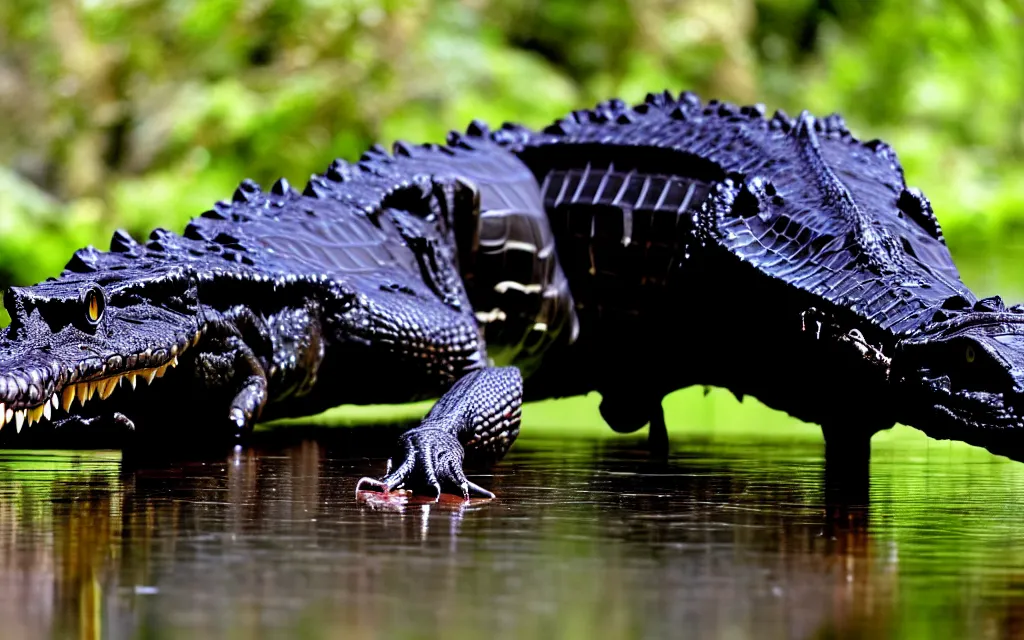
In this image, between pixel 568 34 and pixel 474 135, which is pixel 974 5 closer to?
pixel 568 34

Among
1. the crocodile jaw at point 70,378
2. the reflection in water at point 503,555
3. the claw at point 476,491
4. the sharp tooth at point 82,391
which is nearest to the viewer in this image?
the reflection in water at point 503,555

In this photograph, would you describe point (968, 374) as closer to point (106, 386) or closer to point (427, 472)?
point (427, 472)

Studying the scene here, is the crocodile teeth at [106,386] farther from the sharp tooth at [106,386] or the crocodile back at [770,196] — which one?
the crocodile back at [770,196]

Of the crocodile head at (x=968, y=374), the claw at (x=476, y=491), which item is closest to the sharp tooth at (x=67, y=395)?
the claw at (x=476, y=491)

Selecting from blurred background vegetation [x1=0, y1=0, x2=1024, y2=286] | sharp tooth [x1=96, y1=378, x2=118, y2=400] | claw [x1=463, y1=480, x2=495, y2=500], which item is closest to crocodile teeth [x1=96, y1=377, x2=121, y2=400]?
sharp tooth [x1=96, y1=378, x2=118, y2=400]

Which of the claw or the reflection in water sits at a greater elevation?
the claw

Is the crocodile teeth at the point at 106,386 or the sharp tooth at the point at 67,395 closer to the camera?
the sharp tooth at the point at 67,395

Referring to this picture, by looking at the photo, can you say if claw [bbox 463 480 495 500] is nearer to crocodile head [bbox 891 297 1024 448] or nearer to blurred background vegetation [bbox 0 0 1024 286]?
crocodile head [bbox 891 297 1024 448]

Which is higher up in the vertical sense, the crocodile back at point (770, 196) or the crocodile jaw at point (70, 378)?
the crocodile back at point (770, 196)
